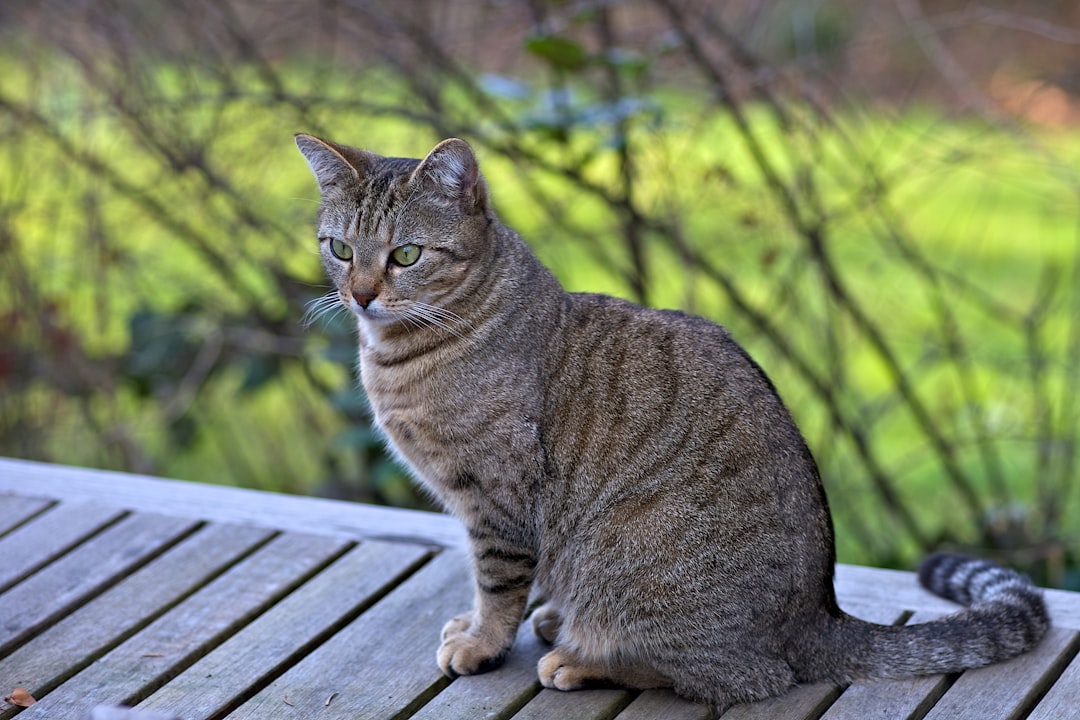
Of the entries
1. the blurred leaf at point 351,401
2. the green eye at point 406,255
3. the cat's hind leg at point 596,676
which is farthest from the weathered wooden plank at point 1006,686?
the blurred leaf at point 351,401

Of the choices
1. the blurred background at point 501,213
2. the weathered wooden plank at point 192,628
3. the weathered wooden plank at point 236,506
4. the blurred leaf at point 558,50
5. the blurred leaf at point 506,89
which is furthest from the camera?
the blurred background at point 501,213

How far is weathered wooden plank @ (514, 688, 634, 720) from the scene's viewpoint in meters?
2.73

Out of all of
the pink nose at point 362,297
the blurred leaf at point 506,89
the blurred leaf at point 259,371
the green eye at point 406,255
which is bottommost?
the blurred leaf at point 259,371

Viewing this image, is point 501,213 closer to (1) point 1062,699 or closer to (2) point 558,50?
(2) point 558,50

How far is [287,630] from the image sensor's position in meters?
3.06

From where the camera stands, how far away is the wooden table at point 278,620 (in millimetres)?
2744

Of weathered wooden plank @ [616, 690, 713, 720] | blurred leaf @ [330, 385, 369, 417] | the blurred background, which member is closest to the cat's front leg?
weathered wooden plank @ [616, 690, 713, 720]

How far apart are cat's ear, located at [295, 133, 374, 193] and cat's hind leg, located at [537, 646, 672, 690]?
1196 millimetres

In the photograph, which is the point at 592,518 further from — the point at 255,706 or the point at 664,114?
the point at 664,114

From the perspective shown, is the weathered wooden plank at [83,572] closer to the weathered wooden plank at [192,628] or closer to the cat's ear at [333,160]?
the weathered wooden plank at [192,628]

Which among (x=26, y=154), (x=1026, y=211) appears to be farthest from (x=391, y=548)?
(x=1026, y=211)

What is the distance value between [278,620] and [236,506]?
0.68m

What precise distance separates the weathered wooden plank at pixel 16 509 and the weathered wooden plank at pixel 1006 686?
2452 millimetres

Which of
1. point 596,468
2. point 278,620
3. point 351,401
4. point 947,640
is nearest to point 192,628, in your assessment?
point 278,620
